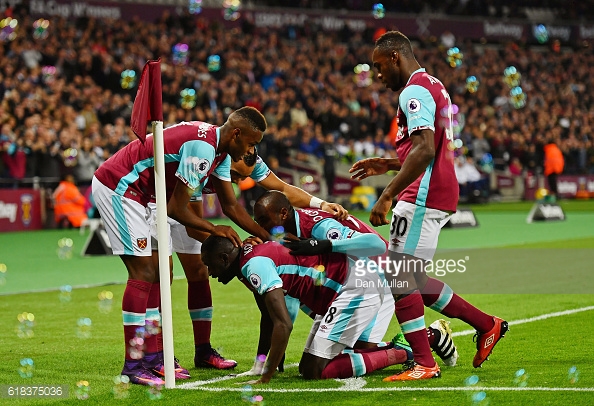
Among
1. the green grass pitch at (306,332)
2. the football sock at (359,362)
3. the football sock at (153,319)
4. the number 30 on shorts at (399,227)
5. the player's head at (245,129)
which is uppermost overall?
the player's head at (245,129)

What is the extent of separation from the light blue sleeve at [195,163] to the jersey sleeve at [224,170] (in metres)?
0.40

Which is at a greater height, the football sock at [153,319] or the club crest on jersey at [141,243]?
the club crest on jersey at [141,243]

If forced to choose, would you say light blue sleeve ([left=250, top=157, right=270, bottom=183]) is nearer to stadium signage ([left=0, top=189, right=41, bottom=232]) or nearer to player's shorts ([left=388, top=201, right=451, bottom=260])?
player's shorts ([left=388, top=201, right=451, bottom=260])

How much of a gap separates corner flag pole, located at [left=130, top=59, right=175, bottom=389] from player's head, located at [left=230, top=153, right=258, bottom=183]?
4.43ft

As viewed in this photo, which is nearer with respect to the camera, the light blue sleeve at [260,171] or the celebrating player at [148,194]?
the celebrating player at [148,194]

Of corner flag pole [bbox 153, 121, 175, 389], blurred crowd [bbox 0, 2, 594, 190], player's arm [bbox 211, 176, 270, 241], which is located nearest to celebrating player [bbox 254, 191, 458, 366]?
player's arm [bbox 211, 176, 270, 241]

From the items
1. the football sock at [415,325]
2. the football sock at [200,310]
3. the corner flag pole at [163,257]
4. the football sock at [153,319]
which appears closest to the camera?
the corner flag pole at [163,257]

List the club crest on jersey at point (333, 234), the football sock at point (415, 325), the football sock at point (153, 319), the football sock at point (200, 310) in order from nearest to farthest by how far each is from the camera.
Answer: the football sock at point (415, 325) → the club crest on jersey at point (333, 234) → the football sock at point (153, 319) → the football sock at point (200, 310)

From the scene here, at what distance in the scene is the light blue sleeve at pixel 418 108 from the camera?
6.80 metres

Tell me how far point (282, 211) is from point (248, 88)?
2264cm

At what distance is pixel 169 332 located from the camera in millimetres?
6637

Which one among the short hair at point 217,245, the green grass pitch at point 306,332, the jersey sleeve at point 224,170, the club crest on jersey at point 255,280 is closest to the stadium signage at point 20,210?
the green grass pitch at point 306,332

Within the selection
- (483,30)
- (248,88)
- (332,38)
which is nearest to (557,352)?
(248,88)

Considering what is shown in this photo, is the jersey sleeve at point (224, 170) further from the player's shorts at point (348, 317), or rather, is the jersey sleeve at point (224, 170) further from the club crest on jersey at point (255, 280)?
the player's shorts at point (348, 317)
